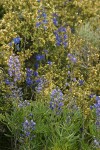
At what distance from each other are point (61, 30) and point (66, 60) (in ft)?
1.58

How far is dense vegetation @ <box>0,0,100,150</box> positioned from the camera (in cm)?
363

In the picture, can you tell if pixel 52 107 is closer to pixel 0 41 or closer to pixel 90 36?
pixel 0 41

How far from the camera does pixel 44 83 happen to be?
409cm

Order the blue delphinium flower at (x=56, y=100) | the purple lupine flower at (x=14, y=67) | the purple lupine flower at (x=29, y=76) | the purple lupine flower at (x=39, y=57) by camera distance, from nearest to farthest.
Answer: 1. the blue delphinium flower at (x=56, y=100)
2. the purple lupine flower at (x=14, y=67)
3. the purple lupine flower at (x=29, y=76)
4. the purple lupine flower at (x=39, y=57)

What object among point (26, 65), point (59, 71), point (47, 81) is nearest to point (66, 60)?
point (59, 71)

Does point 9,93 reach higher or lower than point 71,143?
higher

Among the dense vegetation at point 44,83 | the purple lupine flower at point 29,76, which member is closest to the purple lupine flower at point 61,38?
the dense vegetation at point 44,83

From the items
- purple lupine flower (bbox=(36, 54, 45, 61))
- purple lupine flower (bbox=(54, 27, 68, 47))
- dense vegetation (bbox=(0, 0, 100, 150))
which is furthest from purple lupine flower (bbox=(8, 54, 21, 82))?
purple lupine flower (bbox=(54, 27, 68, 47))

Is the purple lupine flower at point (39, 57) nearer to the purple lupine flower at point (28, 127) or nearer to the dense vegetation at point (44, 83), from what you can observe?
the dense vegetation at point (44, 83)

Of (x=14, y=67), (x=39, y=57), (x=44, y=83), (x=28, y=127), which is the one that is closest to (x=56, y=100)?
(x=28, y=127)

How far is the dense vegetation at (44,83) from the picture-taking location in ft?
11.9

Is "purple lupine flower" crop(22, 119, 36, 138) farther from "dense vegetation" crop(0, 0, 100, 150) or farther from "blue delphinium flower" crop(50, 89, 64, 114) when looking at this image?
"blue delphinium flower" crop(50, 89, 64, 114)

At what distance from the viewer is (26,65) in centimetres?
500

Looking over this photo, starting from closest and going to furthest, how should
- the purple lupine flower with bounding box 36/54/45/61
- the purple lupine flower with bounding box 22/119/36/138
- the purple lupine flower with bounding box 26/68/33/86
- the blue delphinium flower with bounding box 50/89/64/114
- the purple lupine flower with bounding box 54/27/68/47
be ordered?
1. the purple lupine flower with bounding box 22/119/36/138
2. the blue delphinium flower with bounding box 50/89/64/114
3. the purple lupine flower with bounding box 26/68/33/86
4. the purple lupine flower with bounding box 36/54/45/61
5. the purple lupine flower with bounding box 54/27/68/47
